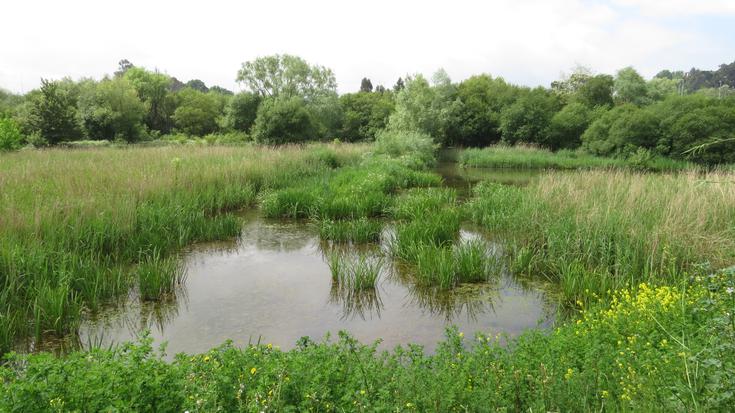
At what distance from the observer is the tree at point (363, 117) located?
48281 millimetres

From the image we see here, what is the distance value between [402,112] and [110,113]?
21.5 meters

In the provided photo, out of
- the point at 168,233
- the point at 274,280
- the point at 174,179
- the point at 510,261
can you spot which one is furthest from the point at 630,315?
the point at 174,179

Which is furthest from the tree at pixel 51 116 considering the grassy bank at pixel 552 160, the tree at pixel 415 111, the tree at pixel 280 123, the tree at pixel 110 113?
the grassy bank at pixel 552 160

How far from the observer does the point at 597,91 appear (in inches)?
1601

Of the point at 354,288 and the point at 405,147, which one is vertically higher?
the point at 405,147

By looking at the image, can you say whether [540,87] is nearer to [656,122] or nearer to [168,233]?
[656,122]

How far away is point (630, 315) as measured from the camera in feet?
14.1

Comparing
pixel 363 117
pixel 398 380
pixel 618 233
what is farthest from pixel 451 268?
pixel 363 117

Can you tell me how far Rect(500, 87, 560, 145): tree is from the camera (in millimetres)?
36094

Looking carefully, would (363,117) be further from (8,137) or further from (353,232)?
(353,232)

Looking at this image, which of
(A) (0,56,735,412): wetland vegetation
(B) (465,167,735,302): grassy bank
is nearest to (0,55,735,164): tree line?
(B) (465,167,735,302): grassy bank

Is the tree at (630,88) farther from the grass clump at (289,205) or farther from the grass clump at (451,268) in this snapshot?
the grass clump at (451,268)

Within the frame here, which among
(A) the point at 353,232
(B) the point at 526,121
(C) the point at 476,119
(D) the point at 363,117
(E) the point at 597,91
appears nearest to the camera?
(A) the point at 353,232

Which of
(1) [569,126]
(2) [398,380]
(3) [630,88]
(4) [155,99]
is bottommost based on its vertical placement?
(2) [398,380]
